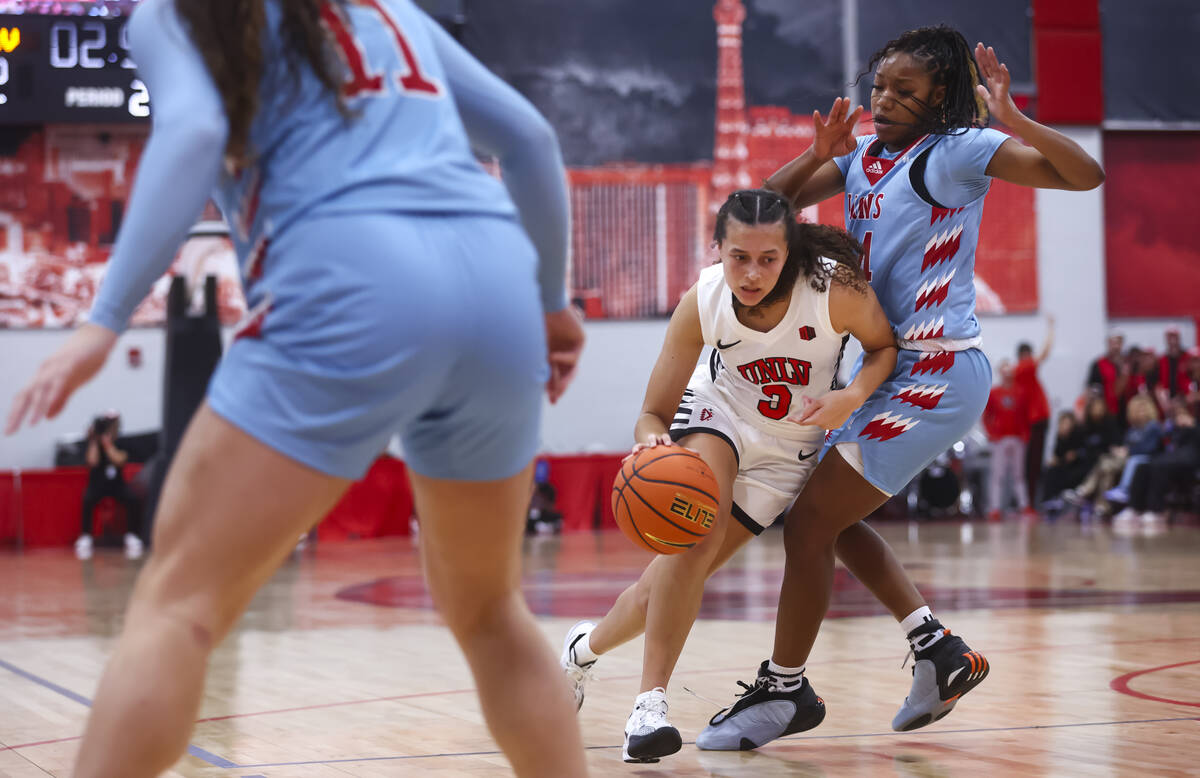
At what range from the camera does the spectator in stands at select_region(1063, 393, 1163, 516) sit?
13.4m

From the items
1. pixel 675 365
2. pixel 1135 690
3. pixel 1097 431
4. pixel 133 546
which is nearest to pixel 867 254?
pixel 675 365

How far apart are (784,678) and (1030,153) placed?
1541mm

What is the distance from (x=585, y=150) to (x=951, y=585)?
9.80 meters

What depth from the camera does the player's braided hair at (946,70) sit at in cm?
365

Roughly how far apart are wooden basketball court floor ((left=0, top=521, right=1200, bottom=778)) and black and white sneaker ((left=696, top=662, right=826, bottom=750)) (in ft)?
0.17

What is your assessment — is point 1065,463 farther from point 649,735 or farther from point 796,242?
point 649,735

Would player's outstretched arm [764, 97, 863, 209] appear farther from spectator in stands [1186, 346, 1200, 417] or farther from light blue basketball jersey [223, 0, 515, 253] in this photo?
spectator in stands [1186, 346, 1200, 417]

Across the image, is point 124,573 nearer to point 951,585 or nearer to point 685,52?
point 951,585

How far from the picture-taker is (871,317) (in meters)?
3.48

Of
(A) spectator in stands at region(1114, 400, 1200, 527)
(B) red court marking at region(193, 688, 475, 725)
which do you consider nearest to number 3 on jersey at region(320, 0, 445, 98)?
(B) red court marking at region(193, 688, 475, 725)

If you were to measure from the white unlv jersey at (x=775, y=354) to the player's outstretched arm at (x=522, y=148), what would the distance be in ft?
4.47

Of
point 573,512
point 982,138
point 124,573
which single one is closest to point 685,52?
point 573,512

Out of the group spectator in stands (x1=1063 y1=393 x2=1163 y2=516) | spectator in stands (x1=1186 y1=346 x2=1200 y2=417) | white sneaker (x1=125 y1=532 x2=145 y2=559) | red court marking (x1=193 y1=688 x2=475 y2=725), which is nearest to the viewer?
red court marking (x1=193 y1=688 x2=475 y2=725)

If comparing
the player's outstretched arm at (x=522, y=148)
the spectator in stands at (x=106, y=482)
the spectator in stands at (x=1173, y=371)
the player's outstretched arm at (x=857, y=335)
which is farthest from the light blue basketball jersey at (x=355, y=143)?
the spectator in stands at (x=1173, y=371)
